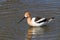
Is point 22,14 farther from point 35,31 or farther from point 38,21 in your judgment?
point 35,31

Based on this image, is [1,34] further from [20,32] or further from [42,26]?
[42,26]

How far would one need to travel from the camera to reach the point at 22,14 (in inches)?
551

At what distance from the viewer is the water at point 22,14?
11672 mm

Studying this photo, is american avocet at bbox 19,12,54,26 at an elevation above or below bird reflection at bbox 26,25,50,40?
above

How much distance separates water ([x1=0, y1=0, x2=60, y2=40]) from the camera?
11.7 meters

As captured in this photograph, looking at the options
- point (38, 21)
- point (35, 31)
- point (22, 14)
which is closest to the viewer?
point (35, 31)

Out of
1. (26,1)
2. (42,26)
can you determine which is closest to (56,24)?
(42,26)

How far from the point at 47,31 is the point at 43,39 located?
1014mm

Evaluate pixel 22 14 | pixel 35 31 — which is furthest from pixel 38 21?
pixel 22 14

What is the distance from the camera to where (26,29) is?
12.4 meters

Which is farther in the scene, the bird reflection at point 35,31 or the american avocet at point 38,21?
the american avocet at point 38,21

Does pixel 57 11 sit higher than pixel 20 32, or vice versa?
pixel 57 11

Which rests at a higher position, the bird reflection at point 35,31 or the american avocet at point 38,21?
the american avocet at point 38,21

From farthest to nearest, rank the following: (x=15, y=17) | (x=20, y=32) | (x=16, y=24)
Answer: (x=15, y=17) < (x=16, y=24) < (x=20, y=32)
